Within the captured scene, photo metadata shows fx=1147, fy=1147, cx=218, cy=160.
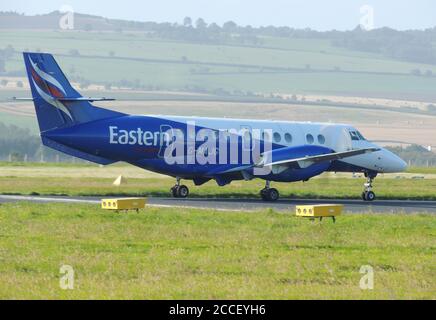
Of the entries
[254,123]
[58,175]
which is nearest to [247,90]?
[58,175]

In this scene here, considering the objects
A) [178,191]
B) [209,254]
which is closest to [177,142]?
[178,191]

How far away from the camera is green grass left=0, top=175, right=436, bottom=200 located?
4944cm

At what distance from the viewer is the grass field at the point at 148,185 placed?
50056 millimetres

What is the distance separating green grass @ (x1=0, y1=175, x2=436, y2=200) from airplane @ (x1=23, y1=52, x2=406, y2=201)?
2282 mm

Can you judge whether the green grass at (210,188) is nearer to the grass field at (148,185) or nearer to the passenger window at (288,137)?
the grass field at (148,185)

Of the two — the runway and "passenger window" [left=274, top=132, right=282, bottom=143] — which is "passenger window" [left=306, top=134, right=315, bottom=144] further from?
the runway

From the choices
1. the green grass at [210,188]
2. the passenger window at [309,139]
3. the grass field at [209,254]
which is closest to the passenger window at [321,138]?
the passenger window at [309,139]

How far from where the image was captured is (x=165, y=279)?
21.5 metres

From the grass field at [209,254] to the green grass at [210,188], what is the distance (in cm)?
1306

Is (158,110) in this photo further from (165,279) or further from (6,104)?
(165,279)

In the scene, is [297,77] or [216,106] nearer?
[216,106]

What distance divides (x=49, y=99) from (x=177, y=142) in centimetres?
547

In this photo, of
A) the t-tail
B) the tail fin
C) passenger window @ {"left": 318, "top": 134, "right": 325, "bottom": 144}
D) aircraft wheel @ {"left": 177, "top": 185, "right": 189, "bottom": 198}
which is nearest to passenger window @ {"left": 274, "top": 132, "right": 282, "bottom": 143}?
passenger window @ {"left": 318, "top": 134, "right": 325, "bottom": 144}

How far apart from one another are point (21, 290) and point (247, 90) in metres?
155
